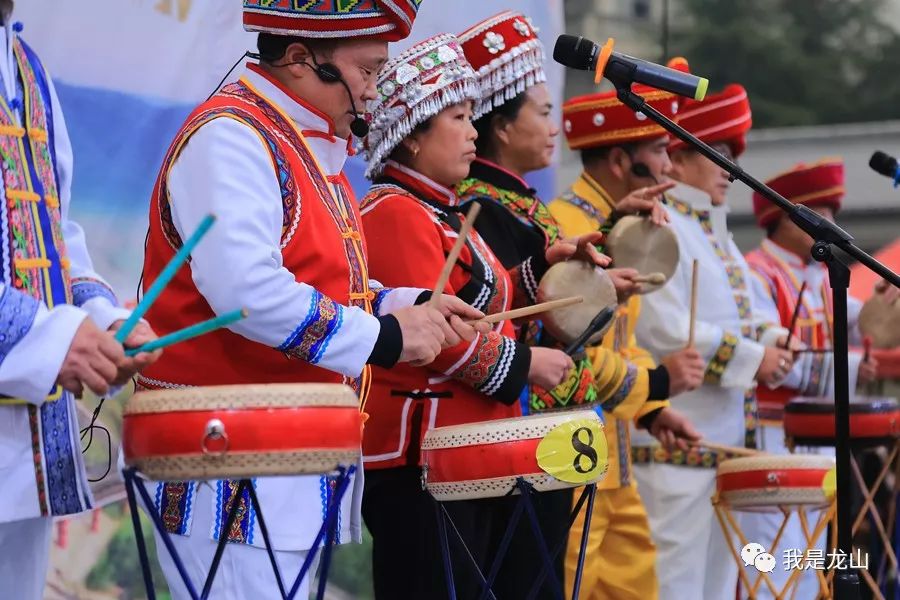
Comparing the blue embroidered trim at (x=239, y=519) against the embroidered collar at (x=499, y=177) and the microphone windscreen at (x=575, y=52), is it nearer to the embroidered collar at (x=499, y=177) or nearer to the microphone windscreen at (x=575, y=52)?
the microphone windscreen at (x=575, y=52)

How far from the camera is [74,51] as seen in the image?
11.6 ft

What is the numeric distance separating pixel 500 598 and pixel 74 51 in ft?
5.54

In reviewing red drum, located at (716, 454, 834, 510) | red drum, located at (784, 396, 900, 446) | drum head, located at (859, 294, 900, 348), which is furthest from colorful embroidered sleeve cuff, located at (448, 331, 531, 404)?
drum head, located at (859, 294, 900, 348)

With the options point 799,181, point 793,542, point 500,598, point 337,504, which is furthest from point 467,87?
point 799,181

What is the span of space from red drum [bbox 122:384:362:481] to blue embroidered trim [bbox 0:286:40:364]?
0.20m

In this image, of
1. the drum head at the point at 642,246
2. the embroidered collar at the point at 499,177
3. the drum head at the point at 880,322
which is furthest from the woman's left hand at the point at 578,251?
the drum head at the point at 880,322

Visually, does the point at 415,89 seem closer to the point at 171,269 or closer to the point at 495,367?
the point at 495,367

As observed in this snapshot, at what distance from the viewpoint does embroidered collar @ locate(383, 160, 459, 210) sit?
11.4ft

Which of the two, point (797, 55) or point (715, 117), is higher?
point (797, 55)

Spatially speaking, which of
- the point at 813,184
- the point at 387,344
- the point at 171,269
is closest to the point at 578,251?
the point at 387,344

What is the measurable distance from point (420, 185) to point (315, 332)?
3.39 ft

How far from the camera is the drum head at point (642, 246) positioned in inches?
159

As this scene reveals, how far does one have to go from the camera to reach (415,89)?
3.39 m

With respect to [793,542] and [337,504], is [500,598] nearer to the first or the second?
[337,504]
